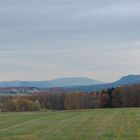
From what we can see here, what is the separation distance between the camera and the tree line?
406 ft

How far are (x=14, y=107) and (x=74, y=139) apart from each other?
9526 centimetres

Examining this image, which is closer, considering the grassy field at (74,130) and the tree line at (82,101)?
the grassy field at (74,130)

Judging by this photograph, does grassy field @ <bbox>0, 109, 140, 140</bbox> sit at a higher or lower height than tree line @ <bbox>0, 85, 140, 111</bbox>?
lower

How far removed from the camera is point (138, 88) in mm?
136500

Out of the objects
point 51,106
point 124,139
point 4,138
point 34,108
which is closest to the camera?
point 124,139

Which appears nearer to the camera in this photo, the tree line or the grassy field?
the grassy field

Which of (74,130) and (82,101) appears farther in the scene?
(82,101)

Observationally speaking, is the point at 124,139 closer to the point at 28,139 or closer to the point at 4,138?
the point at 28,139

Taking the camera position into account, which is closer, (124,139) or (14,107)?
(124,139)

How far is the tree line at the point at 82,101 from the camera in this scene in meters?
124

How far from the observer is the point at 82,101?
138375 mm

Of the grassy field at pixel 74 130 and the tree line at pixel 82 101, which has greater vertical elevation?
the tree line at pixel 82 101

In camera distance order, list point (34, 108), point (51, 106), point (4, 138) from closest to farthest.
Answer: point (4, 138) → point (34, 108) → point (51, 106)

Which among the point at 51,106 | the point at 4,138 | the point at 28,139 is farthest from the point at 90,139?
the point at 51,106
